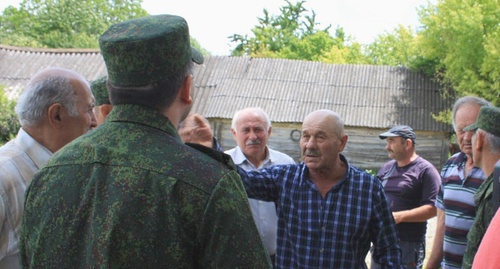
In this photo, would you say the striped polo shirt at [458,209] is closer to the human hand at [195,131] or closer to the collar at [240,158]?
the collar at [240,158]

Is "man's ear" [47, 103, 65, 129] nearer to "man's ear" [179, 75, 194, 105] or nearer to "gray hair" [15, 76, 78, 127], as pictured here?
"gray hair" [15, 76, 78, 127]

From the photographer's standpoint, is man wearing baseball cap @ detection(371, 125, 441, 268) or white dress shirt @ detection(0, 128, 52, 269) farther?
man wearing baseball cap @ detection(371, 125, 441, 268)

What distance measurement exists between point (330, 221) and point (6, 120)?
68.9 ft

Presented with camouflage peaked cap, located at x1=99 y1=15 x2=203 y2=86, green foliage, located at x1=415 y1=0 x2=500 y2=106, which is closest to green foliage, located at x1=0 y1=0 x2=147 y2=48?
green foliage, located at x1=415 y1=0 x2=500 y2=106

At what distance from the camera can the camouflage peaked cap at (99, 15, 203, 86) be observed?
169 cm

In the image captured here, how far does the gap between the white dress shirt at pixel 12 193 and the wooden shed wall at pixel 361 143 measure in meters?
18.7

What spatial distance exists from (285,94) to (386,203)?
1918 centimetres

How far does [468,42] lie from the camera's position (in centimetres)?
1923

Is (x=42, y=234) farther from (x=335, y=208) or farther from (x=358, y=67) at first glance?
(x=358, y=67)

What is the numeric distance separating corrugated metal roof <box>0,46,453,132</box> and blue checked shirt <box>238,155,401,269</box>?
17.9m

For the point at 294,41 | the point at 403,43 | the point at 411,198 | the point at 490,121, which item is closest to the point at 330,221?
the point at 490,121

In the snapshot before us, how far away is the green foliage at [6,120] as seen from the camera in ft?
71.4

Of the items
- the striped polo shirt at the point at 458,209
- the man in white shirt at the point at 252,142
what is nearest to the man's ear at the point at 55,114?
the man in white shirt at the point at 252,142

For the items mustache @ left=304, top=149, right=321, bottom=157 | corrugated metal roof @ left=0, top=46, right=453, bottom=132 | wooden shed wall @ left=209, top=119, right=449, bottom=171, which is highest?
corrugated metal roof @ left=0, top=46, right=453, bottom=132
